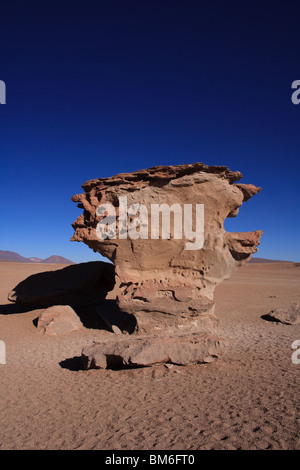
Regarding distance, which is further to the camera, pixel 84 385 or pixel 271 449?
pixel 84 385

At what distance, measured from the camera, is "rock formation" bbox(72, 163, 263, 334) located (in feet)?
28.3

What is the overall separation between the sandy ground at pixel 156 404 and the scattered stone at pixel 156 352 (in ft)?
0.57

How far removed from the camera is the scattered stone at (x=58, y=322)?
31.9ft

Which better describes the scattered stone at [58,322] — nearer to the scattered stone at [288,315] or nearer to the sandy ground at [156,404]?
the sandy ground at [156,404]

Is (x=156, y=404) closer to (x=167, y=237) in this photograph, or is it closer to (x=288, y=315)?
(x=167, y=237)

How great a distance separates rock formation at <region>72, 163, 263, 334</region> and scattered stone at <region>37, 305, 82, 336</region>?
2.34 m

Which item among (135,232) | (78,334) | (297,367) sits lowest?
(78,334)

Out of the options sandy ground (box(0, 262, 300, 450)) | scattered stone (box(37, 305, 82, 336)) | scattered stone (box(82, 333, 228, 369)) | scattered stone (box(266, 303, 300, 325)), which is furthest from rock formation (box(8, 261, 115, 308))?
scattered stone (box(266, 303, 300, 325))

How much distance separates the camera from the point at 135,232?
348 inches

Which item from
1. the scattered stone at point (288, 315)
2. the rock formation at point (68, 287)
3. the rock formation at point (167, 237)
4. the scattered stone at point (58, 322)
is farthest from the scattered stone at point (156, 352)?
the rock formation at point (68, 287)

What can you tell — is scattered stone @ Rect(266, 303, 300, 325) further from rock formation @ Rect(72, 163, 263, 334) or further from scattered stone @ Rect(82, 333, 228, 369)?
scattered stone @ Rect(82, 333, 228, 369)
